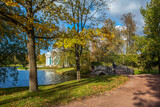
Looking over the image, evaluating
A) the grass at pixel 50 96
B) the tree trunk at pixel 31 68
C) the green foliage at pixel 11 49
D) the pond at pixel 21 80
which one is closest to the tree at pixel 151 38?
the grass at pixel 50 96

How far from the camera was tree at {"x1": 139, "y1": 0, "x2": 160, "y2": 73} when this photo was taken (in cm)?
Result: 1212

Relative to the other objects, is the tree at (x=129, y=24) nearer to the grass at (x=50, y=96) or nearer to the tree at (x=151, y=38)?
the tree at (x=151, y=38)

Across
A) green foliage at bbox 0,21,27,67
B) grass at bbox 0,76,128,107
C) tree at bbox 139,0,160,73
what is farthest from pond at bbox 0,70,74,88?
tree at bbox 139,0,160,73

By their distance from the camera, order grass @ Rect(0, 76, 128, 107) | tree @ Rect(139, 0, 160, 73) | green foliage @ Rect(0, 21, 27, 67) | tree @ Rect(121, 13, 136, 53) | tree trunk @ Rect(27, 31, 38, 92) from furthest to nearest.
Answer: tree @ Rect(121, 13, 136, 53), tree @ Rect(139, 0, 160, 73), green foliage @ Rect(0, 21, 27, 67), tree trunk @ Rect(27, 31, 38, 92), grass @ Rect(0, 76, 128, 107)

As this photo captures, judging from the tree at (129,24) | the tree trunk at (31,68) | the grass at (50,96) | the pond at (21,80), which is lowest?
the pond at (21,80)

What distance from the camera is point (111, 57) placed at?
1030 inches

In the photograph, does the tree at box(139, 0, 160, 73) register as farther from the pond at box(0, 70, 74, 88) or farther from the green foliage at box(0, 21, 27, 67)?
the green foliage at box(0, 21, 27, 67)

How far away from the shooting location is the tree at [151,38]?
12.1 metres

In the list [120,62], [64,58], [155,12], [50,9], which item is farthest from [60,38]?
[120,62]

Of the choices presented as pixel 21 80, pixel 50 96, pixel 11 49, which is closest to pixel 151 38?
pixel 50 96

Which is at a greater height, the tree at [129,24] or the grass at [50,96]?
the tree at [129,24]

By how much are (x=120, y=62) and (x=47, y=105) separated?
86.7 feet

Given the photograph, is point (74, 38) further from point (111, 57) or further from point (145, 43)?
point (111, 57)

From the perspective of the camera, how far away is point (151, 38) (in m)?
12.8
